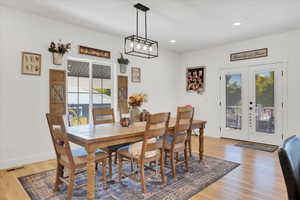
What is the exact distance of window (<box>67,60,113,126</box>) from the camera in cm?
396

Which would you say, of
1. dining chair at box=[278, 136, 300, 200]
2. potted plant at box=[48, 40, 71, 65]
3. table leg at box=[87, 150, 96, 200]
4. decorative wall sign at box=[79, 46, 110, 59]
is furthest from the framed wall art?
dining chair at box=[278, 136, 300, 200]

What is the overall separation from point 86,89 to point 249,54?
4204 millimetres

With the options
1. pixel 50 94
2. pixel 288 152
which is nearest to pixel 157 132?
pixel 288 152

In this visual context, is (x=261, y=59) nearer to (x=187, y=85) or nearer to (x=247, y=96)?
(x=247, y=96)

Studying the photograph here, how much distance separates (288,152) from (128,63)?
4.18 meters

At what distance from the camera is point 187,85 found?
6.12 meters

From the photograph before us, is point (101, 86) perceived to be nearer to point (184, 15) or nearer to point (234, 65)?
point (184, 15)

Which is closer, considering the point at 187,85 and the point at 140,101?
the point at 140,101

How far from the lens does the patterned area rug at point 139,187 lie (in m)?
2.21

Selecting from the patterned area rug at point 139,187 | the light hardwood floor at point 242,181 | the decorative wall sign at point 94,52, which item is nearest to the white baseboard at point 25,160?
the light hardwood floor at point 242,181

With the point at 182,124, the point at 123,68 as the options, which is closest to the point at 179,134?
the point at 182,124

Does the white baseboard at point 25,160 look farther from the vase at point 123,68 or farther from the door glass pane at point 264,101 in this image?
the door glass pane at point 264,101

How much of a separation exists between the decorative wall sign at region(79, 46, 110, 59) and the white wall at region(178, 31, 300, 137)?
2903mm

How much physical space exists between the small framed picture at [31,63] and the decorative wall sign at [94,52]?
837 millimetres
